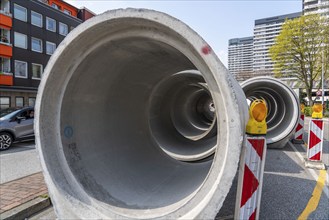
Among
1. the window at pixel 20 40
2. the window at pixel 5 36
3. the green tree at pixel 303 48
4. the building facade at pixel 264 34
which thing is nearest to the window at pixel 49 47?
the window at pixel 20 40

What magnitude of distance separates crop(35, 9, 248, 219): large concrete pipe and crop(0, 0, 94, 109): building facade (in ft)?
84.2

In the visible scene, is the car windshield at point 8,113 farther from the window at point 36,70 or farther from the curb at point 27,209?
the window at point 36,70

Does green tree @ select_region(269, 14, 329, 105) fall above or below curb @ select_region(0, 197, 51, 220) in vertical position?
above

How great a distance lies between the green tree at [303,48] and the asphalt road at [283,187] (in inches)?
1119

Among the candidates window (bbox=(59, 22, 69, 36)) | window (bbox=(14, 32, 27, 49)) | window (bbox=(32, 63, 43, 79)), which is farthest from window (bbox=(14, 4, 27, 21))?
window (bbox=(59, 22, 69, 36))

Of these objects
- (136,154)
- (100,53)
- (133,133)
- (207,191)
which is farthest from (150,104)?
(207,191)

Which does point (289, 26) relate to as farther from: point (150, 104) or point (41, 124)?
point (41, 124)

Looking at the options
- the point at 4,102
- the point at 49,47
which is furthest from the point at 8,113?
the point at 49,47

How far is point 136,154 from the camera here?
14.4 feet

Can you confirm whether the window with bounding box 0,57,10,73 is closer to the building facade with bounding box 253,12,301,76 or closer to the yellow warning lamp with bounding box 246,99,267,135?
the yellow warning lamp with bounding box 246,99,267,135

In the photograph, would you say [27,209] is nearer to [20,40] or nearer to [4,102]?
[4,102]

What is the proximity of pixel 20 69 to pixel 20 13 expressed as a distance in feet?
19.3

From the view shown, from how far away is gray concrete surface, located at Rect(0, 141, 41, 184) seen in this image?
5.76 metres

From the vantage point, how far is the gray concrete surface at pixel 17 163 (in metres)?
5.76
